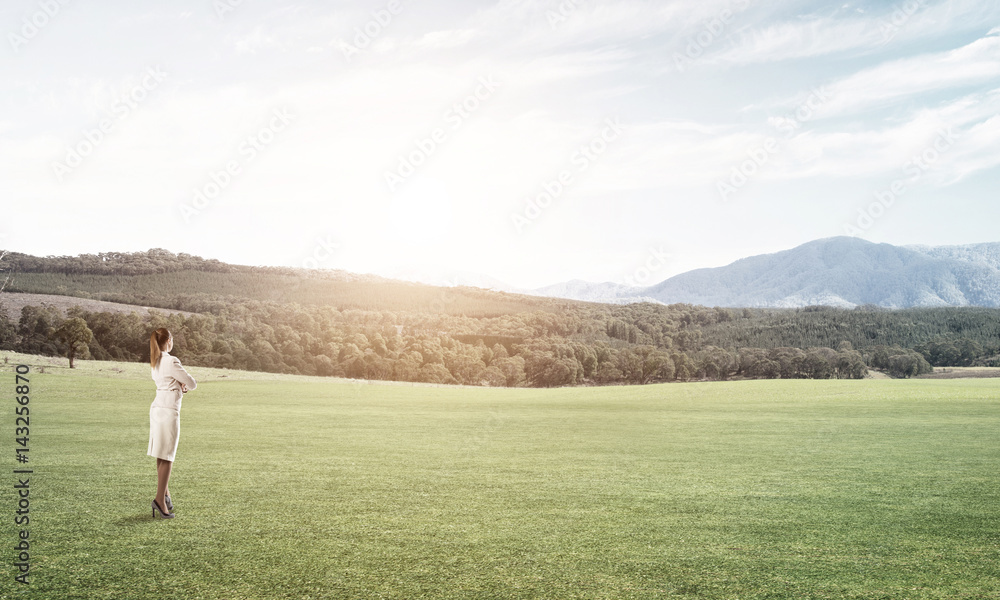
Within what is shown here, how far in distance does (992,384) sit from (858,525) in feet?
154

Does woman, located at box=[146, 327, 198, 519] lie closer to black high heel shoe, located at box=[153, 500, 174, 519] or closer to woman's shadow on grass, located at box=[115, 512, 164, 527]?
black high heel shoe, located at box=[153, 500, 174, 519]

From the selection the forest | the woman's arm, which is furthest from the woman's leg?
the forest

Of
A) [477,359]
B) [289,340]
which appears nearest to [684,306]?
[477,359]

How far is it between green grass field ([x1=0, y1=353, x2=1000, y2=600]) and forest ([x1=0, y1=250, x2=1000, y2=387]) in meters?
42.9

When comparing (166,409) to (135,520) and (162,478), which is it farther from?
(135,520)

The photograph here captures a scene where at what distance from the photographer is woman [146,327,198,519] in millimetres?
8883

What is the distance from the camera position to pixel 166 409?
→ 9.07 m

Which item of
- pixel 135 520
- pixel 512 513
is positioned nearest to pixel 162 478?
pixel 135 520

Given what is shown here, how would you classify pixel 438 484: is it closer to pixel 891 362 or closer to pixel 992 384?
pixel 992 384

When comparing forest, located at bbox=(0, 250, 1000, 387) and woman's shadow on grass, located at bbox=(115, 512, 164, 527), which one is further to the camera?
forest, located at bbox=(0, 250, 1000, 387)

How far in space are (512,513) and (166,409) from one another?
5.52m

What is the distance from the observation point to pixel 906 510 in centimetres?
1033

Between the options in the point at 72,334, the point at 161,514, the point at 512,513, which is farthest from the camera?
the point at 72,334

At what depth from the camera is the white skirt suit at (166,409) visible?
8.90 metres
